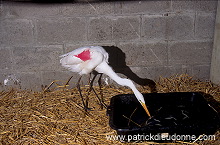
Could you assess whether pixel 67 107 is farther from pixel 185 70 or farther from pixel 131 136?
pixel 185 70

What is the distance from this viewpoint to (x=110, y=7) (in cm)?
268

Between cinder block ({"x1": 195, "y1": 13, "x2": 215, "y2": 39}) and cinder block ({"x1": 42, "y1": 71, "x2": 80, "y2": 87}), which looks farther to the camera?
cinder block ({"x1": 42, "y1": 71, "x2": 80, "y2": 87})

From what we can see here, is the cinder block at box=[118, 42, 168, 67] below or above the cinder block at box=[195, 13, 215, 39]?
below

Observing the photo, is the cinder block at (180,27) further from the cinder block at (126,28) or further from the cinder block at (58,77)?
the cinder block at (58,77)

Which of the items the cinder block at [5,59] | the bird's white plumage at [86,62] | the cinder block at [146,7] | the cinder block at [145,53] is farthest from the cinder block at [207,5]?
the cinder block at [5,59]

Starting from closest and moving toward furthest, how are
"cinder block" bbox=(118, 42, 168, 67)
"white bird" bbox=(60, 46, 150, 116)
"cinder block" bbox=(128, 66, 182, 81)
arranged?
"white bird" bbox=(60, 46, 150, 116)
"cinder block" bbox=(118, 42, 168, 67)
"cinder block" bbox=(128, 66, 182, 81)

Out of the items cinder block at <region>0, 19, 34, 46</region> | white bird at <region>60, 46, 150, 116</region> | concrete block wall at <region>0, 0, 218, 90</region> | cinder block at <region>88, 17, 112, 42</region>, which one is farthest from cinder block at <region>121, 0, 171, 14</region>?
cinder block at <region>0, 19, 34, 46</region>

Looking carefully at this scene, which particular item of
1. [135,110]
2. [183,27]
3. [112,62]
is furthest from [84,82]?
[183,27]

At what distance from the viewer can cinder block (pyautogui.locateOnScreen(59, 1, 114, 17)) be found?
266 centimetres

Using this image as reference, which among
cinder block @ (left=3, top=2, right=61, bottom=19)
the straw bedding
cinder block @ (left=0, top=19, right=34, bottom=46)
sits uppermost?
cinder block @ (left=3, top=2, right=61, bottom=19)

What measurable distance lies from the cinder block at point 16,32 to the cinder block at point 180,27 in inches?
68.8

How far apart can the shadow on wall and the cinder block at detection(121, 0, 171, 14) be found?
507 millimetres

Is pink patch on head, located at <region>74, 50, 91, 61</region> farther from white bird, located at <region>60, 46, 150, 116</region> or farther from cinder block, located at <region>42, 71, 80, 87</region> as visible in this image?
cinder block, located at <region>42, 71, 80, 87</region>

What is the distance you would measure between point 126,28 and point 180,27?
690 millimetres
